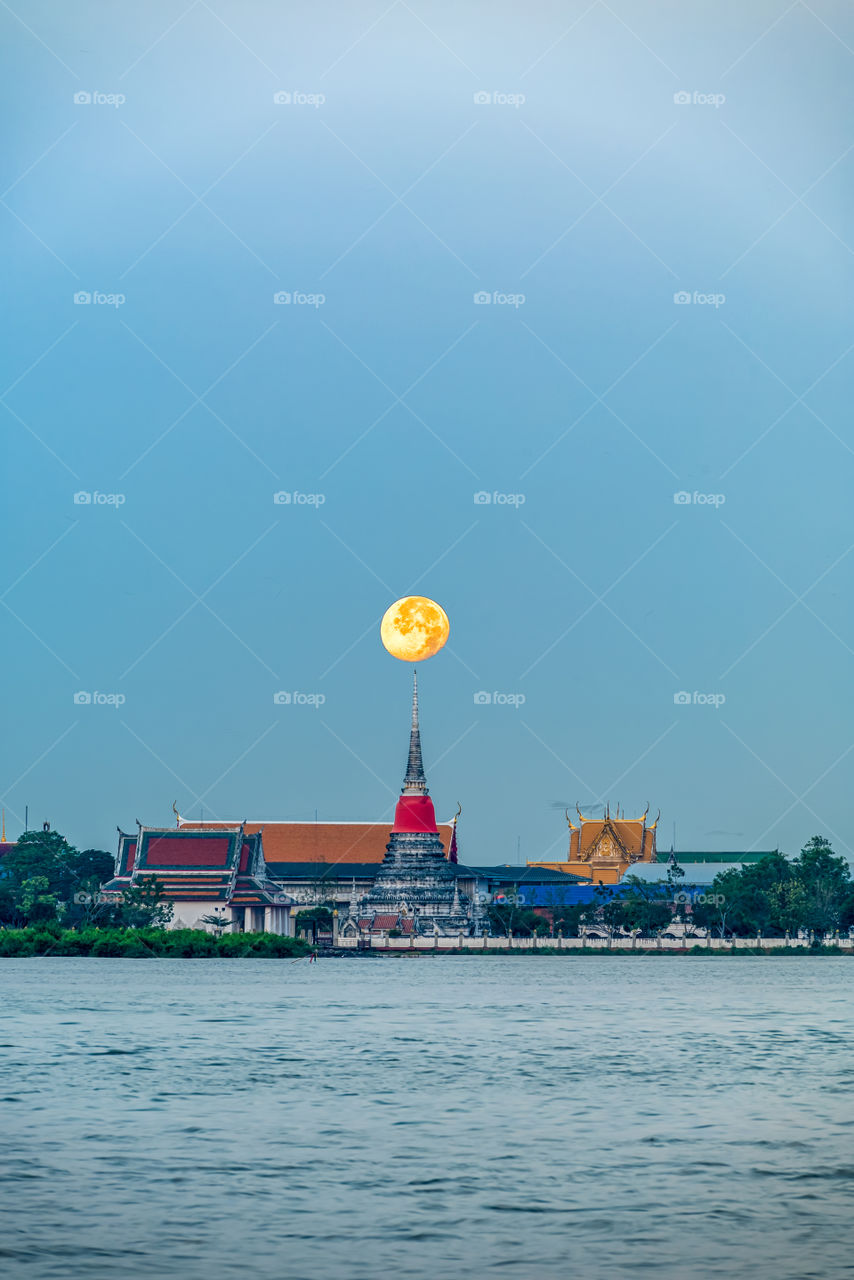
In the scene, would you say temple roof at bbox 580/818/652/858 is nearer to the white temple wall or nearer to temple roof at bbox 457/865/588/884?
temple roof at bbox 457/865/588/884

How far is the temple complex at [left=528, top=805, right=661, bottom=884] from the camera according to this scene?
11675cm

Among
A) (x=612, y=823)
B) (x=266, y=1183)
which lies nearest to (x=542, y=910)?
(x=612, y=823)

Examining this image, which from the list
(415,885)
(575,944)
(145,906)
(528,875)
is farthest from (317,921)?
(528,875)

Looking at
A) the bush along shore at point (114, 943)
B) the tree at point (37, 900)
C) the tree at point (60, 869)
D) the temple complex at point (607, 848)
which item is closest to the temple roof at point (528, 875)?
the temple complex at point (607, 848)

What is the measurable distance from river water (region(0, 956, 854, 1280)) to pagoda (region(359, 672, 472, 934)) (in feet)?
151

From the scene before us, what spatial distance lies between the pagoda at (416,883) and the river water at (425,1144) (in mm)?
46094

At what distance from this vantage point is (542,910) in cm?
9669

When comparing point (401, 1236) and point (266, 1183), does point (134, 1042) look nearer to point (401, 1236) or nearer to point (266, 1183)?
point (266, 1183)

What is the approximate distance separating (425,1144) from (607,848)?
103494mm

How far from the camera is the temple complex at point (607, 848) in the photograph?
383 ft

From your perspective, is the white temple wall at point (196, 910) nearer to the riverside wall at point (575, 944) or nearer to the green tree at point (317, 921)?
the green tree at point (317, 921)

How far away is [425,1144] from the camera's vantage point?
1560cm

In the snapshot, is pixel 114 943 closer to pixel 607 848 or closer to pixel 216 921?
pixel 216 921

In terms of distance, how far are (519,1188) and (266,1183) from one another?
6.51 ft
